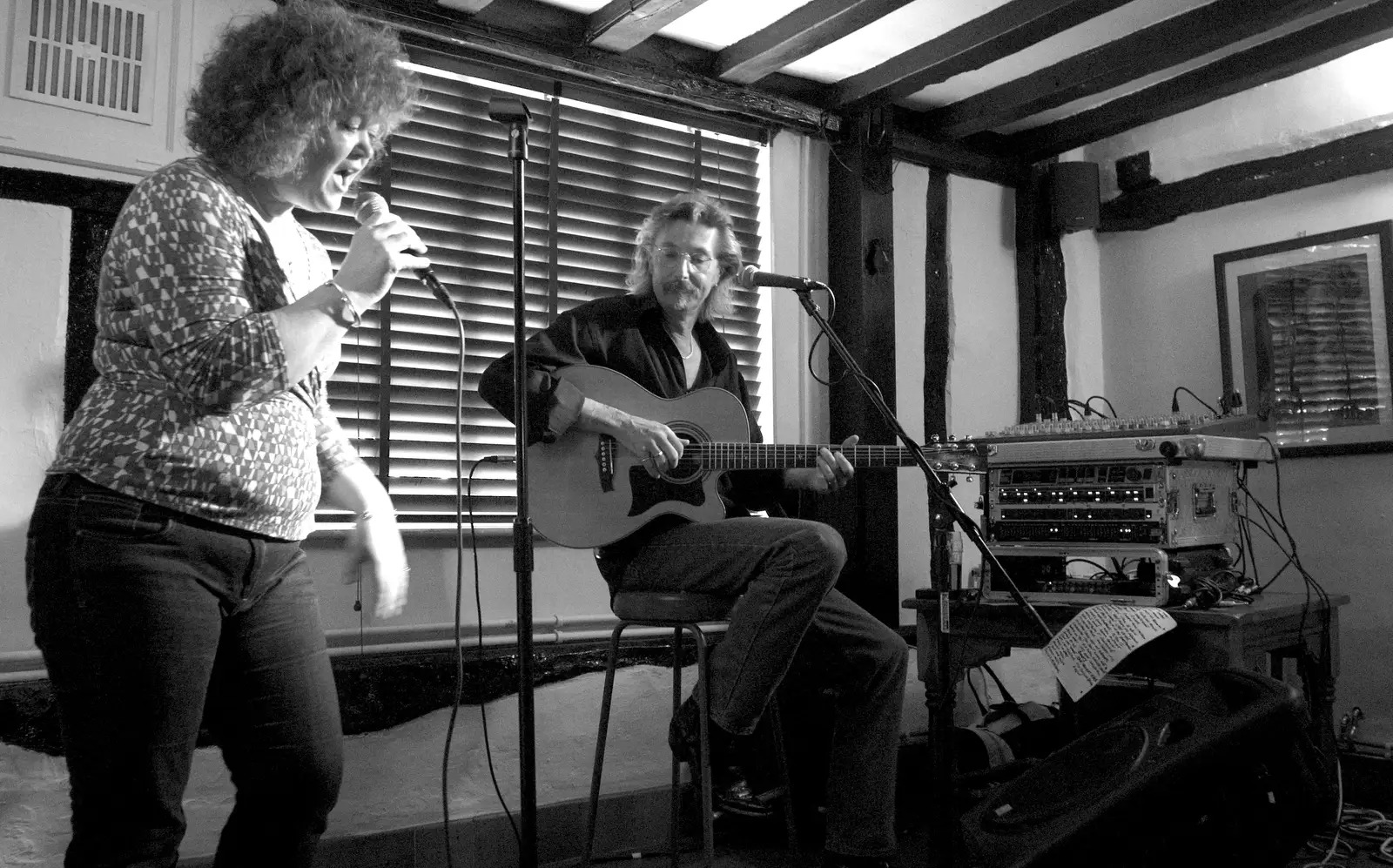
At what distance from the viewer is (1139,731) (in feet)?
5.75

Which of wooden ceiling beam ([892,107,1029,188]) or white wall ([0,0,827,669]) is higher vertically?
wooden ceiling beam ([892,107,1029,188])

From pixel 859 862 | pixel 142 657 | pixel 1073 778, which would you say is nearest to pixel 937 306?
pixel 859 862

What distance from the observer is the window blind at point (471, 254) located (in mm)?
2918

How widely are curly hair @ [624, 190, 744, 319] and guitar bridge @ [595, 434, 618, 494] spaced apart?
1.56ft

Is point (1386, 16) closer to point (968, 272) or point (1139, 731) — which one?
point (968, 272)

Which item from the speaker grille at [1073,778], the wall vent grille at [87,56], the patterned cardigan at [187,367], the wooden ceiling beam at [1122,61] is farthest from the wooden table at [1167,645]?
the wall vent grille at [87,56]

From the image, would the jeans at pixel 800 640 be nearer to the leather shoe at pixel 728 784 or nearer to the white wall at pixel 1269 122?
the leather shoe at pixel 728 784

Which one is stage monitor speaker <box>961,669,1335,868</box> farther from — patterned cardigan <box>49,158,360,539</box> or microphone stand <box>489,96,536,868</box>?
patterned cardigan <box>49,158,360,539</box>

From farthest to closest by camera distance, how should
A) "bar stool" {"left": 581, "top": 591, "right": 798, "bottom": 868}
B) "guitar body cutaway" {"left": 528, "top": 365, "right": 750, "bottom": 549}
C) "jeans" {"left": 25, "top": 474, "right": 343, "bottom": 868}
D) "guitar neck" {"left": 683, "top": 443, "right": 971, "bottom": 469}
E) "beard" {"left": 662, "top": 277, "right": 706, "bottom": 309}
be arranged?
"beard" {"left": 662, "top": 277, "right": 706, "bottom": 309}
"guitar neck" {"left": 683, "top": 443, "right": 971, "bottom": 469}
"guitar body cutaway" {"left": 528, "top": 365, "right": 750, "bottom": 549}
"bar stool" {"left": 581, "top": 591, "right": 798, "bottom": 868}
"jeans" {"left": 25, "top": 474, "right": 343, "bottom": 868}

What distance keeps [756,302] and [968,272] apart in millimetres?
1061

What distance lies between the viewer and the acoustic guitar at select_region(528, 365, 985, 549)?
8.18 ft

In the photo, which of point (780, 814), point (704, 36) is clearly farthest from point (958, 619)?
point (704, 36)

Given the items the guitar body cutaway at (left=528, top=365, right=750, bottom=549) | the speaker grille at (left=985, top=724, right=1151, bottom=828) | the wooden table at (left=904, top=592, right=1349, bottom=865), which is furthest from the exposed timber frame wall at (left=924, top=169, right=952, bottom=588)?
the speaker grille at (left=985, top=724, right=1151, bottom=828)

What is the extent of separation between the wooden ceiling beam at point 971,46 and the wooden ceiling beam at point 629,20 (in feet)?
2.64
